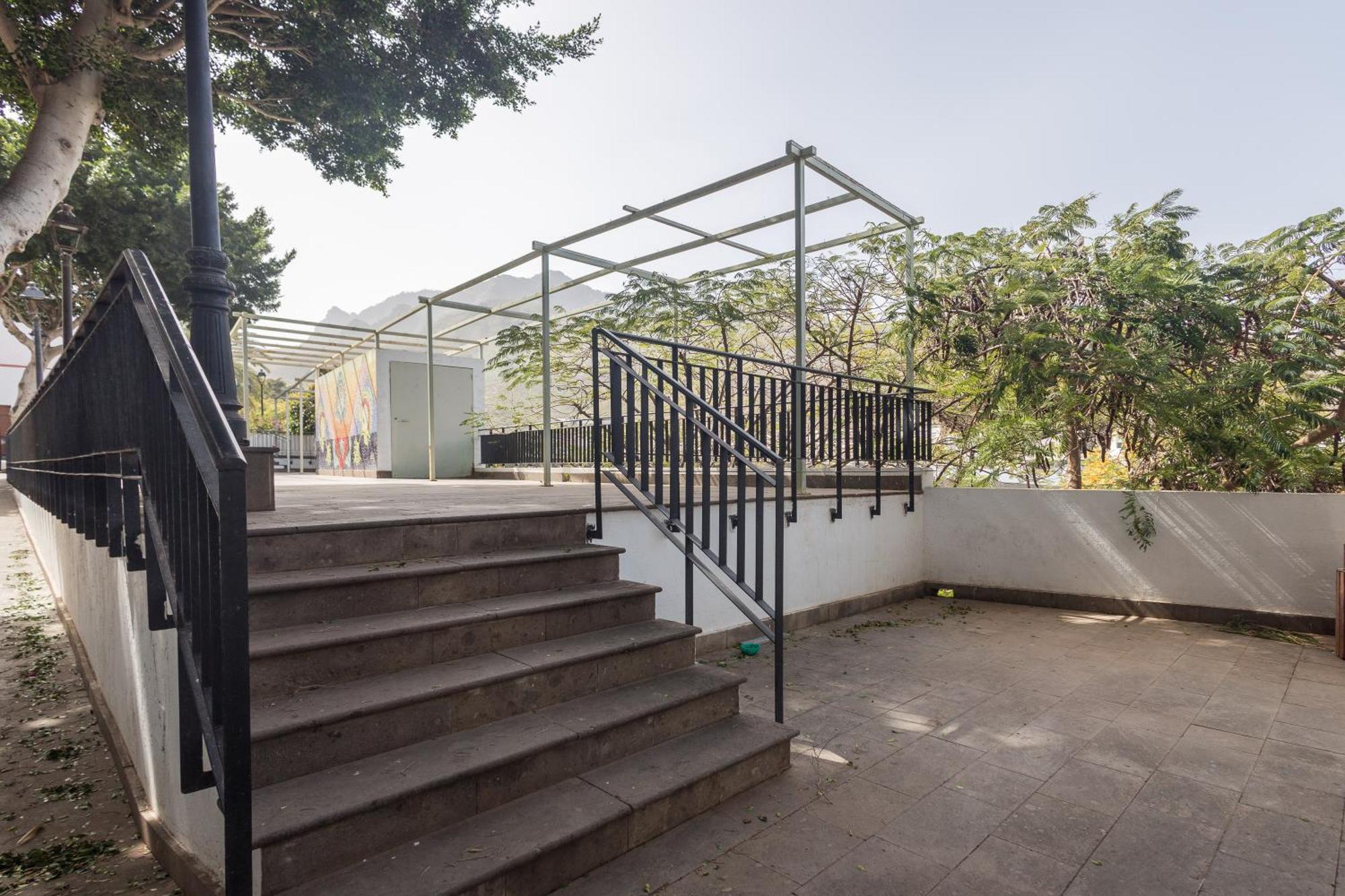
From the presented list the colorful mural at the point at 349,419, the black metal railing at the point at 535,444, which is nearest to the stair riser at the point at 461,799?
the black metal railing at the point at 535,444

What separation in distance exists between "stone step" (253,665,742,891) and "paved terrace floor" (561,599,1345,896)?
0.35m

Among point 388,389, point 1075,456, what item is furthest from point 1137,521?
point 388,389

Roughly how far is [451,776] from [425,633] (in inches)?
23.3

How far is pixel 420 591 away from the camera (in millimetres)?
2449

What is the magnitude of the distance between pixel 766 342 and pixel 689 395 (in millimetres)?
5959

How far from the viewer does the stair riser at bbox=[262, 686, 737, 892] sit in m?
1.52

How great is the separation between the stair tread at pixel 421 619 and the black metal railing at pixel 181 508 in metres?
0.30

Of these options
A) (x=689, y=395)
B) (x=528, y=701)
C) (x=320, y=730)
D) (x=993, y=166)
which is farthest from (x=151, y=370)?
(x=993, y=166)

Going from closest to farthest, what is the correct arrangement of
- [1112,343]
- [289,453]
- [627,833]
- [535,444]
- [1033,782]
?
[627,833], [1033,782], [1112,343], [535,444], [289,453]

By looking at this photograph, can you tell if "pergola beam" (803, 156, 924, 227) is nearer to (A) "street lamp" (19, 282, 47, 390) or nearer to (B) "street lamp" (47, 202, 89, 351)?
(B) "street lamp" (47, 202, 89, 351)

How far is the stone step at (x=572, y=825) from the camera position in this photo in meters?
1.56

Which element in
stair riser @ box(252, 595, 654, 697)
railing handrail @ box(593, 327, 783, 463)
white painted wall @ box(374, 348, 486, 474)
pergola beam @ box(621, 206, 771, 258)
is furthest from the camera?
white painted wall @ box(374, 348, 486, 474)

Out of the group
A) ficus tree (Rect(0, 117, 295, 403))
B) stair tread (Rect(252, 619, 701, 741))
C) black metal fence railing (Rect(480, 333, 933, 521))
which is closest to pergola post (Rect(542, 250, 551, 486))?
black metal fence railing (Rect(480, 333, 933, 521))

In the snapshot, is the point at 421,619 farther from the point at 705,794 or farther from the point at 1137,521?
the point at 1137,521
